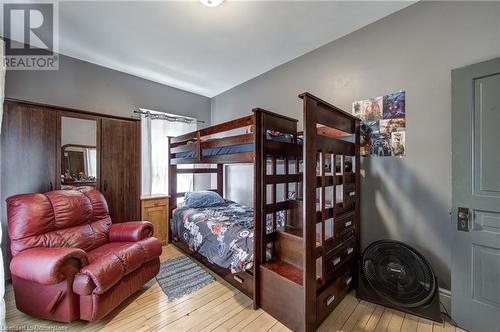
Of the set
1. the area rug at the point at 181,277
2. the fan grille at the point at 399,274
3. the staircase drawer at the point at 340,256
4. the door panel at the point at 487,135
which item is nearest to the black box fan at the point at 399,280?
the fan grille at the point at 399,274

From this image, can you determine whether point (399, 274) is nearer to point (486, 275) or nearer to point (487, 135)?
point (486, 275)

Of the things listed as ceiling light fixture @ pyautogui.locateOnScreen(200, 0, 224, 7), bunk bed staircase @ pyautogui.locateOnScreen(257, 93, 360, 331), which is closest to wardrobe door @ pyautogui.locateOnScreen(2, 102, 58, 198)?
ceiling light fixture @ pyautogui.locateOnScreen(200, 0, 224, 7)

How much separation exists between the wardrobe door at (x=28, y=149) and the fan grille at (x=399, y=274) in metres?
3.57

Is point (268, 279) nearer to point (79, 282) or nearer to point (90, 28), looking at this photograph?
point (79, 282)

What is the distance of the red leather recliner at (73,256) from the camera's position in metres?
1.64

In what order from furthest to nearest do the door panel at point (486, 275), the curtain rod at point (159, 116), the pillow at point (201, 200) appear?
the curtain rod at point (159, 116) < the pillow at point (201, 200) < the door panel at point (486, 275)

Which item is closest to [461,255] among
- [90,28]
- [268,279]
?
[268,279]

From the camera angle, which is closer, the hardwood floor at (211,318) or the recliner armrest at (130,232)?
the hardwood floor at (211,318)

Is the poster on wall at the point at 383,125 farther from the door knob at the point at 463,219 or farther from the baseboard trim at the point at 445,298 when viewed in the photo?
the baseboard trim at the point at 445,298

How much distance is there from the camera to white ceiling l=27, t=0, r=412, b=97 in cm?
206

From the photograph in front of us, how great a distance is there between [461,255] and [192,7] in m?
3.19

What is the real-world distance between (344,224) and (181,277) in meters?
1.92

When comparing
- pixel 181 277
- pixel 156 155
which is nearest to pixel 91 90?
pixel 156 155

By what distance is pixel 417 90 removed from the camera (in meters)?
2.02
